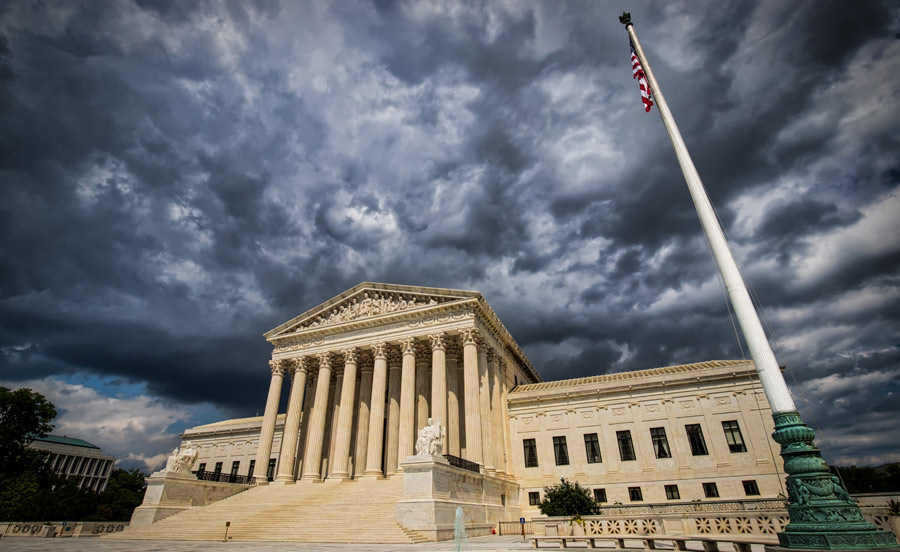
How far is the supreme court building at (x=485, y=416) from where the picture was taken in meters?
30.5

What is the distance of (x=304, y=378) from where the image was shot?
121 feet

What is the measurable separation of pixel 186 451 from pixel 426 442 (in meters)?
19.0

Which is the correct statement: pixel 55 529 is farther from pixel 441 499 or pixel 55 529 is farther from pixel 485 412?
pixel 485 412

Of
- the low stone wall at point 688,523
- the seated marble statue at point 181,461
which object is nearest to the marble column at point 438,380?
the low stone wall at point 688,523

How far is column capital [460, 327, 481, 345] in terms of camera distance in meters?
32.0

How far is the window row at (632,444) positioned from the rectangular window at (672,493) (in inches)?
80.4

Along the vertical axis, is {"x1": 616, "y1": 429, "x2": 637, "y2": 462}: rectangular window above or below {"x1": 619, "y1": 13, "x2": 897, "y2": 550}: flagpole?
above

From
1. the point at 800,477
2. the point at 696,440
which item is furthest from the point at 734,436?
the point at 800,477

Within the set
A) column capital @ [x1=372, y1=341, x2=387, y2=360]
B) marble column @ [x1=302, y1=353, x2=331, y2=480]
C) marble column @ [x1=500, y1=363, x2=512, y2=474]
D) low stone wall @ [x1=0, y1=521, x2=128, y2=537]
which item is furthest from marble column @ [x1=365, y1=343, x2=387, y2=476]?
low stone wall @ [x1=0, y1=521, x2=128, y2=537]

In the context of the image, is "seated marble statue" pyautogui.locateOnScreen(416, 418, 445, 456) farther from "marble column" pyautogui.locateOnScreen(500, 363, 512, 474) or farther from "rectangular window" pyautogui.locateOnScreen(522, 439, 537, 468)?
"rectangular window" pyautogui.locateOnScreen(522, 439, 537, 468)

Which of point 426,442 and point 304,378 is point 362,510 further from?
point 304,378

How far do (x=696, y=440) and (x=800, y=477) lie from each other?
2823 cm

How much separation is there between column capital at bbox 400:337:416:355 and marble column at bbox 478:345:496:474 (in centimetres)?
498

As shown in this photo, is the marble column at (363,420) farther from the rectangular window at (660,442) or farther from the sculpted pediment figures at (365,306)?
the rectangular window at (660,442)
